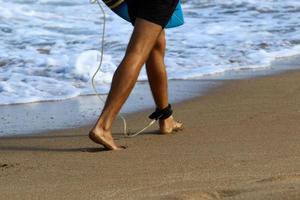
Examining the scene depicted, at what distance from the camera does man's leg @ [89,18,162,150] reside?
4.04m

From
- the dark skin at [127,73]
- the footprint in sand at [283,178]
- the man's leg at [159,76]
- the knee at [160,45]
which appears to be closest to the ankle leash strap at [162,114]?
the man's leg at [159,76]

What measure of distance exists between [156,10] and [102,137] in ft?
2.25

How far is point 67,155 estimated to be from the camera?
4.07 meters

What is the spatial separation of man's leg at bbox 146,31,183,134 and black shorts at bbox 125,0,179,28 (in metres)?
0.29

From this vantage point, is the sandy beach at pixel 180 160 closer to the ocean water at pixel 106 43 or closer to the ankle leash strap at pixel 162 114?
the ankle leash strap at pixel 162 114

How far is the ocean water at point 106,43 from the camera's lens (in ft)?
21.9

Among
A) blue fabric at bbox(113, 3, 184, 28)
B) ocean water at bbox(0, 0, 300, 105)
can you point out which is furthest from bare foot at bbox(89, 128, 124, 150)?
ocean water at bbox(0, 0, 300, 105)

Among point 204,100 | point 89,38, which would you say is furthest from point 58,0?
point 204,100

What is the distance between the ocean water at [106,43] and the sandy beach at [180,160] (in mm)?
1451

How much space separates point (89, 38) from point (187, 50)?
134 centimetres

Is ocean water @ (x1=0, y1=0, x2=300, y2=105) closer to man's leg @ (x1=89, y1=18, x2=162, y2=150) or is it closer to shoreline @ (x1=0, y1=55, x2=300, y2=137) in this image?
shoreline @ (x1=0, y1=55, x2=300, y2=137)

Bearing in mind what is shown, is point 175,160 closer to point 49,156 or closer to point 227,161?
point 227,161

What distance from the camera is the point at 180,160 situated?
12.4 ft

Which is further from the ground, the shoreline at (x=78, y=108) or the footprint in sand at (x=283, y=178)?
the footprint in sand at (x=283, y=178)
